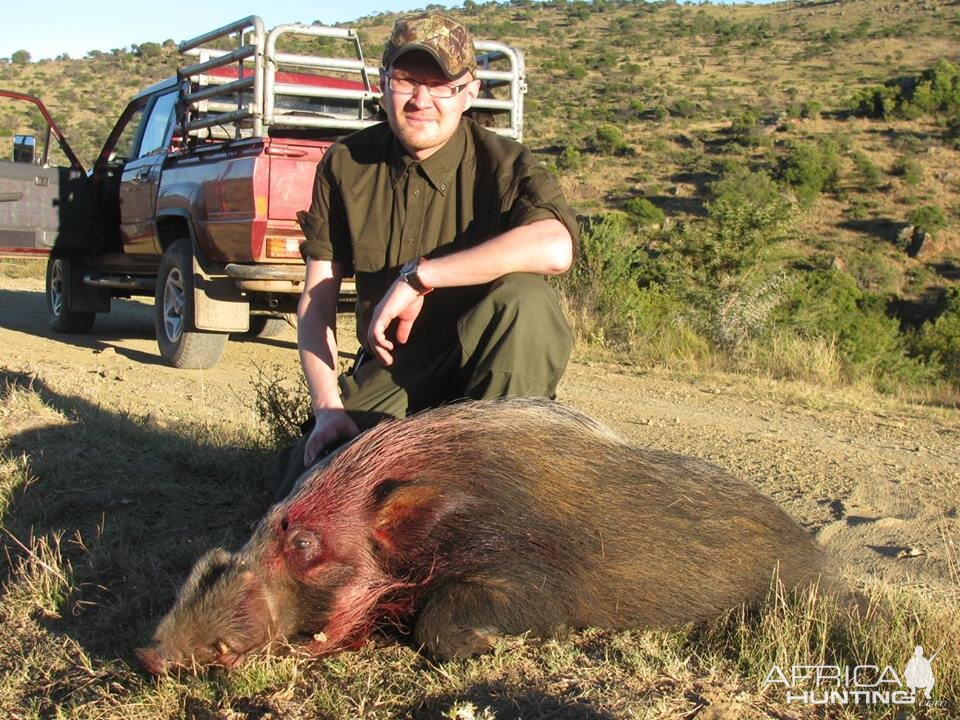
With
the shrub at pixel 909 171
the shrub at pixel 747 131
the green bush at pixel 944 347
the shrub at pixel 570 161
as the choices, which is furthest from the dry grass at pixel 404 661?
the shrub at pixel 747 131

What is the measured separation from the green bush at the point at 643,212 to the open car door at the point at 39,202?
66.2 ft

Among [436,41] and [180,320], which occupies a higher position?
[436,41]

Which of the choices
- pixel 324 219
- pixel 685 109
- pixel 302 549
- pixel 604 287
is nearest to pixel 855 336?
pixel 604 287

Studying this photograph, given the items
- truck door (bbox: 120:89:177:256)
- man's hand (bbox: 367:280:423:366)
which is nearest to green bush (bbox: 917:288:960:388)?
truck door (bbox: 120:89:177:256)

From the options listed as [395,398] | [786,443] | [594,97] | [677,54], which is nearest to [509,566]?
[395,398]

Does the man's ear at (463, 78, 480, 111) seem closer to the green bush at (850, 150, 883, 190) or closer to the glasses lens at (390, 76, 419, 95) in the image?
the glasses lens at (390, 76, 419, 95)

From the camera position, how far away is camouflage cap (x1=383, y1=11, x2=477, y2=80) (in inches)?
129

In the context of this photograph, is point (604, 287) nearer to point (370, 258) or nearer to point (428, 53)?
point (370, 258)

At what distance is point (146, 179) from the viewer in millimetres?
9195

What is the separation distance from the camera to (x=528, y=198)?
3.33 m

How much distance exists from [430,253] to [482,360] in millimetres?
589

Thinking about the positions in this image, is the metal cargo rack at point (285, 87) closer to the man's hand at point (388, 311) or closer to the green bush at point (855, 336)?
the man's hand at point (388, 311)

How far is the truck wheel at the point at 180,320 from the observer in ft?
27.3

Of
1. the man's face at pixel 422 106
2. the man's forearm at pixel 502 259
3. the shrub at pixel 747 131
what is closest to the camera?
the man's forearm at pixel 502 259
